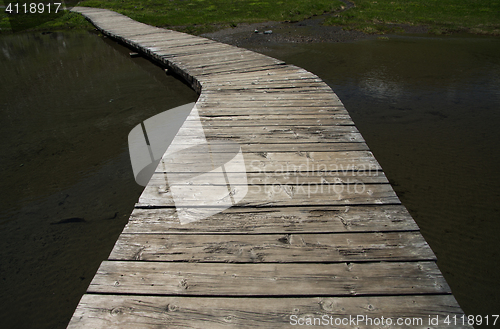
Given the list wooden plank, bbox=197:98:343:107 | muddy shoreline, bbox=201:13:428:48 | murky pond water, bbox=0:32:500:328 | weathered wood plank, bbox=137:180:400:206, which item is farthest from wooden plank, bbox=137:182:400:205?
muddy shoreline, bbox=201:13:428:48

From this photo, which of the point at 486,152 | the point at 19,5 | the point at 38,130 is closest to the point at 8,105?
the point at 38,130

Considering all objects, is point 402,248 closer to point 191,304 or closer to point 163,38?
point 191,304

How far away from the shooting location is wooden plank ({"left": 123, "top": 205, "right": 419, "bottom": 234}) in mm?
2158

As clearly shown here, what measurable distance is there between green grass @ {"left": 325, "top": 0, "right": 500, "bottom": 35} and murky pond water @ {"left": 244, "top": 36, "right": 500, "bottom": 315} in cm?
155

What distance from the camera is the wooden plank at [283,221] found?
2.16m

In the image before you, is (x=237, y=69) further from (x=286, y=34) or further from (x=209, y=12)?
(x=209, y=12)

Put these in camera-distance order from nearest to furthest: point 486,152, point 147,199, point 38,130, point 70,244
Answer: point 147,199, point 70,244, point 486,152, point 38,130

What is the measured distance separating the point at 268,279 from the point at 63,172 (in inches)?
130

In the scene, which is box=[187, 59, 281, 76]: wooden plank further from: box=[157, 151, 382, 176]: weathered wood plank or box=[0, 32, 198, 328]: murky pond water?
box=[157, 151, 382, 176]: weathered wood plank

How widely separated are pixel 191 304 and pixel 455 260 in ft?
7.73

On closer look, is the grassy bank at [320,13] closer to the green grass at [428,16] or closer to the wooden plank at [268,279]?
the green grass at [428,16]

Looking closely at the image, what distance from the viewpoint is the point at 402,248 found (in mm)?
1988

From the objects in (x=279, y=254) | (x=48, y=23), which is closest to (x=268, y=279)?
(x=279, y=254)

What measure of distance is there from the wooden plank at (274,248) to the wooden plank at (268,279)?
5cm
